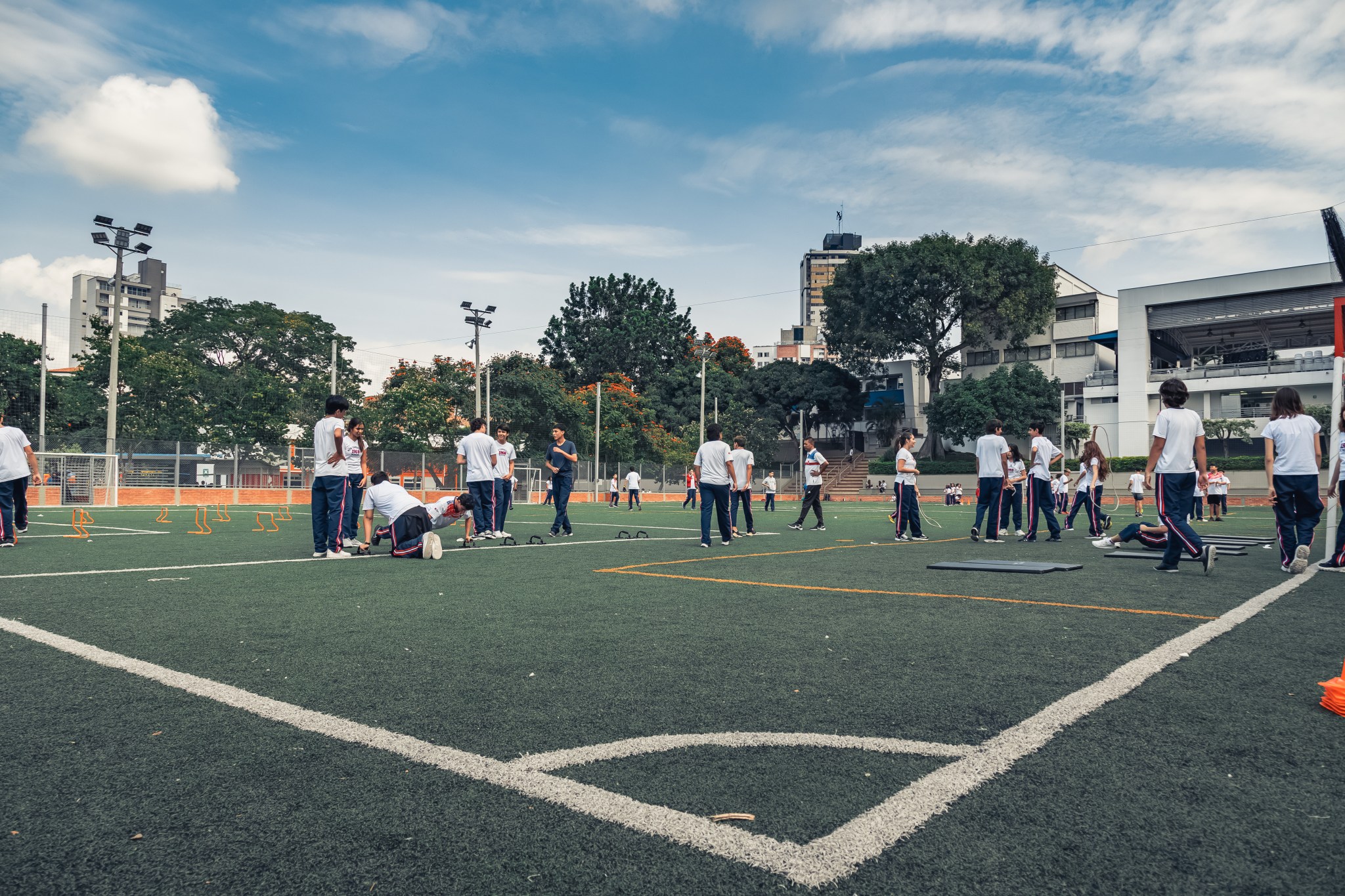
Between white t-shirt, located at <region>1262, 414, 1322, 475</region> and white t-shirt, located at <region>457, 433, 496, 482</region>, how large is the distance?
30.2ft

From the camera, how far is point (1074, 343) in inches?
2135

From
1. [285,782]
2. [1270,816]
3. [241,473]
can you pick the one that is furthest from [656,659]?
[241,473]

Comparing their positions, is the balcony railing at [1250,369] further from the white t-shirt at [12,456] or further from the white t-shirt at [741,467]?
the white t-shirt at [12,456]

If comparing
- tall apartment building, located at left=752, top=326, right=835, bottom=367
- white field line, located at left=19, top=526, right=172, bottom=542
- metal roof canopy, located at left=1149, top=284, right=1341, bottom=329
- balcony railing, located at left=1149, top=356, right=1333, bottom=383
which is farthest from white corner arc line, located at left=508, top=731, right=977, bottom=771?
tall apartment building, located at left=752, top=326, right=835, bottom=367

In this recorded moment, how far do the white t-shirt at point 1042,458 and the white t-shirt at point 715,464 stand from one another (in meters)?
4.79

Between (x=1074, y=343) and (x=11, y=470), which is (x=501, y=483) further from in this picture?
(x=1074, y=343)

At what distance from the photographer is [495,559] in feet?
Answer: 31.5

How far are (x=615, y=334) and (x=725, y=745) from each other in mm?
59528

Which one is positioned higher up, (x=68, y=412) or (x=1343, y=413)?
(x=68, y=412)

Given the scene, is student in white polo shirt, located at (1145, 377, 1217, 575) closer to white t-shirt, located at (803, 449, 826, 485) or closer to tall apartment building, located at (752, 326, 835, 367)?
white t-shirt, located at (803, 449, 826, 485)

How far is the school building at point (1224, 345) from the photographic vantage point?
41594mm

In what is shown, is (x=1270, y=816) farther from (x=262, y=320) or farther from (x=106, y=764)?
(x=262, y=320)

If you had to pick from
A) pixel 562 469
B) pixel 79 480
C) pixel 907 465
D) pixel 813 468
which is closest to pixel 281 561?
pixel 562 469

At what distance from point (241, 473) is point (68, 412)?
82.4 feet
